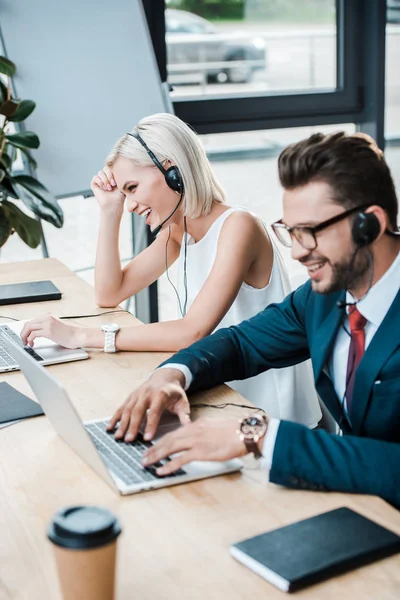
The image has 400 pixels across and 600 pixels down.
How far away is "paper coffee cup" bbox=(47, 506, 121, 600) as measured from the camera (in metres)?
0.76

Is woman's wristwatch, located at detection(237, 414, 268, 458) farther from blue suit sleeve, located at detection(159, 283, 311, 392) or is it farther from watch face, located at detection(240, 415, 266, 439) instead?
blue suit sleeve, located at detection(159, 283, 311, 392)

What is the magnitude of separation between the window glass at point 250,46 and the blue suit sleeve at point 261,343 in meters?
1.83

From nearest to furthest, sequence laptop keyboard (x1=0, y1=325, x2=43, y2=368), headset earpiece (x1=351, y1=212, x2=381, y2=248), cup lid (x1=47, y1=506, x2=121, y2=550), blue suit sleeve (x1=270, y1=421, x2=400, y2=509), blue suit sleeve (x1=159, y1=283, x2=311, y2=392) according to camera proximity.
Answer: cup lid (x1=47, y1=506, x2=121, y2=550) → blue suit sleeve (x1=270, y1=421, x2=400, y2=509) → headset earpiece (x1=351, y1=212, x2=381, y2=248) → blue suit sleeve (x1=159, y1=283, x2=311, y2=392) → laptop keyboard (x1=0, y1=325, x2=43, y2=368)

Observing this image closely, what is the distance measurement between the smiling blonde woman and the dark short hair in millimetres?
610

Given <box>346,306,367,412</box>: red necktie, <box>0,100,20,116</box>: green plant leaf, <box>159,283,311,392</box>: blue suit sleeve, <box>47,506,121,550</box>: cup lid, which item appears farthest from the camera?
<box>0,100,20,116</box>: green plant leaf

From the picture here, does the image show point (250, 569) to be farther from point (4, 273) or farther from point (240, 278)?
point (4, 273)

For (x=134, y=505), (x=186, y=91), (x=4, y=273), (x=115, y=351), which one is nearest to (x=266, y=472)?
(x=134, y=505)

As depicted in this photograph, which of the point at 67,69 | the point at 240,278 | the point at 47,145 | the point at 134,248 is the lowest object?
the point at 134,248

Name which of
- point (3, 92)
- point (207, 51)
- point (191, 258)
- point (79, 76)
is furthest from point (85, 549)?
point (207, 51)

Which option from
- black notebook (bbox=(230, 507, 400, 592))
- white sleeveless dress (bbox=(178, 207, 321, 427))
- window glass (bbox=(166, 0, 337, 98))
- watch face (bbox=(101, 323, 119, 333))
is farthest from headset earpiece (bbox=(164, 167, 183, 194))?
window glass (bbox=(166, 0, 337, 98))

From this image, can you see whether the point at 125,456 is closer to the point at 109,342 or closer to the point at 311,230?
the point at 311,230

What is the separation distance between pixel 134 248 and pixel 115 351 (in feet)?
4.91

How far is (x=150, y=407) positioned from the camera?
1372 mm

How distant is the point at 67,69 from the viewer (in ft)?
9.52
